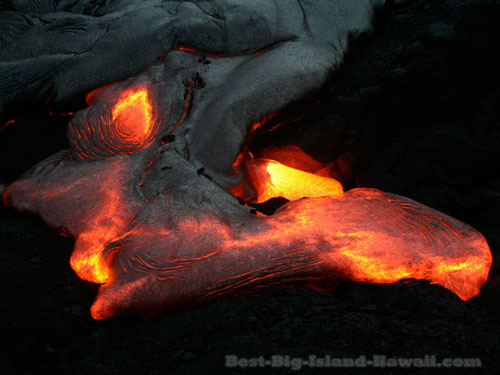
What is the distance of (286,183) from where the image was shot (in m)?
2.46

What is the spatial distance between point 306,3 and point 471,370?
249 centimetres

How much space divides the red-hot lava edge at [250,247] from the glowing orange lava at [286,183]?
1.07ft

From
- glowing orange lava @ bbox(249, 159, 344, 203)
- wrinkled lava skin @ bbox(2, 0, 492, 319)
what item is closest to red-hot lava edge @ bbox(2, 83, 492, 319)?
wrinkled lava skin @ bbox(2, 0, 492, 319)

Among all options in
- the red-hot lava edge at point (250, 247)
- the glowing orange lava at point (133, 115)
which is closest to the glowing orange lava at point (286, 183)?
the red-hot lava edge at point (250, 247)

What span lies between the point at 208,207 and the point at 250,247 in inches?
13.0

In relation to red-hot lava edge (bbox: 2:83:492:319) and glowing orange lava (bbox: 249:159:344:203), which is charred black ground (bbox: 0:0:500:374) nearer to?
red-hot lava edge (bbox: 2:83:492:319)

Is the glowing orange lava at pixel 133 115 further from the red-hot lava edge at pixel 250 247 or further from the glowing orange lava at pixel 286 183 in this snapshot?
the glowing orange lava at pixel 286 183

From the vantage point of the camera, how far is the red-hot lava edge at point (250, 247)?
68.3 inches

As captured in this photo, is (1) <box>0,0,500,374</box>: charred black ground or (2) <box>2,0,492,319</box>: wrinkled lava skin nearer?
(1) <box>0,0,500,374</box>: charred black ground

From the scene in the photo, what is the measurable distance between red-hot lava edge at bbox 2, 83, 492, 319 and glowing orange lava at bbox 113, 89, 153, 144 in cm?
39

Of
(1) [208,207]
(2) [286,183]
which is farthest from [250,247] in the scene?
(2) [286,183]

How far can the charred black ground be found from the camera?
4.80 ft

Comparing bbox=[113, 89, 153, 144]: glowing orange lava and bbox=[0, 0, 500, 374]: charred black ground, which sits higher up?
bbox=[113, 89, 153, 144]: glowing orange lava

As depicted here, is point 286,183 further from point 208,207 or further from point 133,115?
point 133,115
